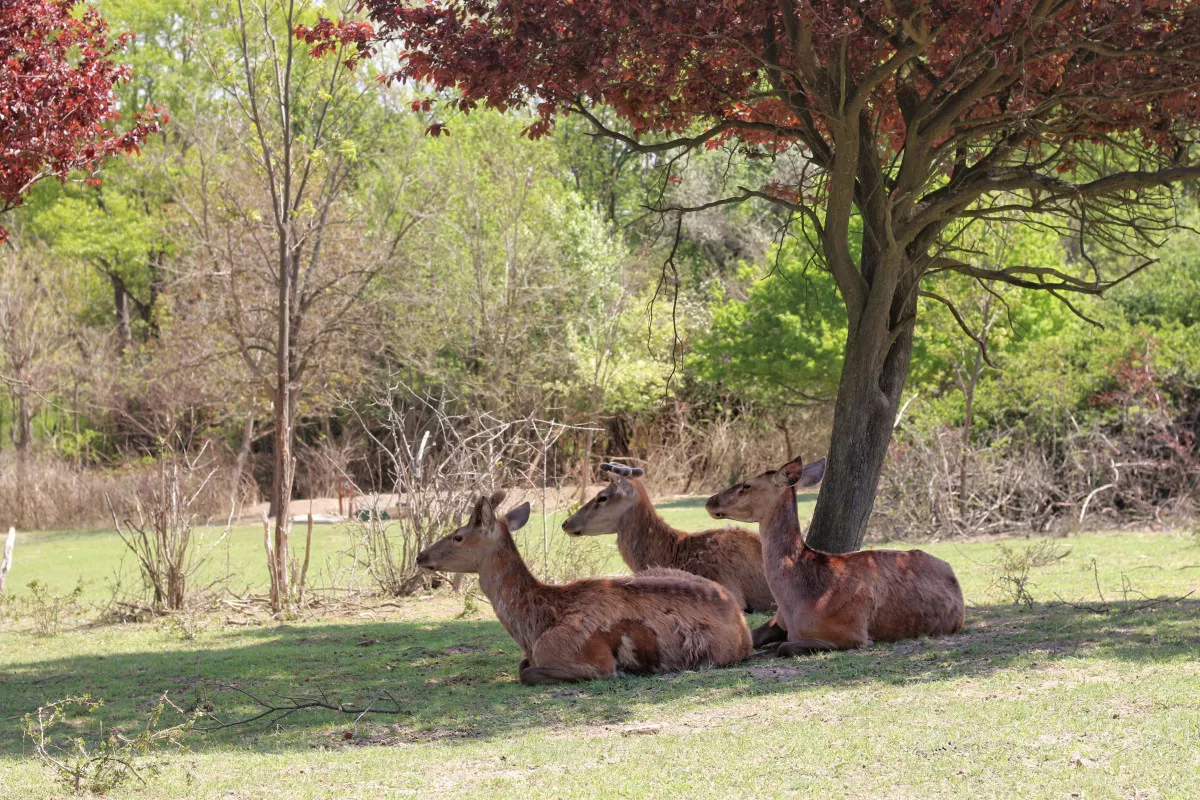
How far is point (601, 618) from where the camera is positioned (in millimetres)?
8227

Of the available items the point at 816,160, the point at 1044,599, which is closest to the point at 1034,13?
the point at 816,160

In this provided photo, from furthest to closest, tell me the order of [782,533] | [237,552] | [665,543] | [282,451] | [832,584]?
[237,552], [282,451], [665,543], [782,533], [832,584]

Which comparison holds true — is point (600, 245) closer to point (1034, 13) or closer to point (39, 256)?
point (39, 256)

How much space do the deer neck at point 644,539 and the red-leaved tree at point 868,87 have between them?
1195 millimetres

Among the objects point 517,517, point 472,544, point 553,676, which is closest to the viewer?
point 553,676

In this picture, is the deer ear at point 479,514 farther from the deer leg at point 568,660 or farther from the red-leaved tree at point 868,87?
the red-leaved tree at point 868,87

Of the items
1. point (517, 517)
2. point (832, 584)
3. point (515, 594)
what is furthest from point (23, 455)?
point (832, 584)

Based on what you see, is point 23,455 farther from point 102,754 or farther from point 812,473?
point 102,754

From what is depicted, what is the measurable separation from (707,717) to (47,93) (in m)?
6.93

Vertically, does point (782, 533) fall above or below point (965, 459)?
below

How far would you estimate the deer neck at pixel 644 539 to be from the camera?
10547mm

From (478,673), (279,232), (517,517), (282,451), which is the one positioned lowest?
(478,673)

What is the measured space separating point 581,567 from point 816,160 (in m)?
5.06

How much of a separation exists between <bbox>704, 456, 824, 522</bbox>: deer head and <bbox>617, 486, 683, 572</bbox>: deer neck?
1.44 m
